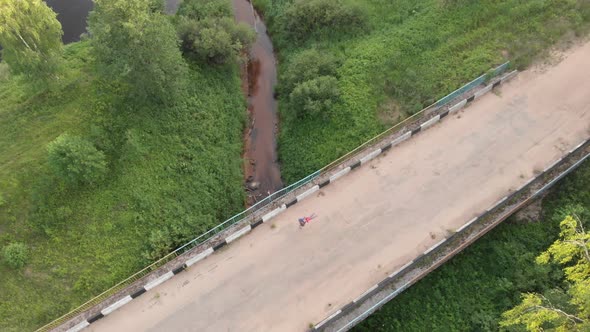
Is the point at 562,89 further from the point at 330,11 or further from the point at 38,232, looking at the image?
the point at 38,232

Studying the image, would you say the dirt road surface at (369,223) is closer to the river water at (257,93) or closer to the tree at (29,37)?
the river water at (257,93)

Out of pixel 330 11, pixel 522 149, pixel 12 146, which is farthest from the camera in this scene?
pixel 330 11

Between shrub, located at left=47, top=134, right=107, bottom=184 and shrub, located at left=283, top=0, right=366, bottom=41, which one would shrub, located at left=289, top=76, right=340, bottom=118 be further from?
shrub, located at left=47, top=134, right=107, bottom=184

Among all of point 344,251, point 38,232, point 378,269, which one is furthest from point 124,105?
point 378,269

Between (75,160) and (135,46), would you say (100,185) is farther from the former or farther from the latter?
(135,46)

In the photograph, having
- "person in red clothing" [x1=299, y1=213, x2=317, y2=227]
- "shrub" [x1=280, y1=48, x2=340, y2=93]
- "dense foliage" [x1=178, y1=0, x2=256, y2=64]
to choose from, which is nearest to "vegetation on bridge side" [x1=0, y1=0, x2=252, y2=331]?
"dense foliage" [x1=178, y1=0, x2=256, y2=64]

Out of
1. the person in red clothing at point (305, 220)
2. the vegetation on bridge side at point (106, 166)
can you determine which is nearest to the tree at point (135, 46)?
the vegetation on bridge side at point (106, 166)

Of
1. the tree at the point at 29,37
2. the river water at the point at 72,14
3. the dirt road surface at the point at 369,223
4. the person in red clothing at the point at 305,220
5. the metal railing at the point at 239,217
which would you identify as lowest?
the dirt road surface at the point at 369,223
